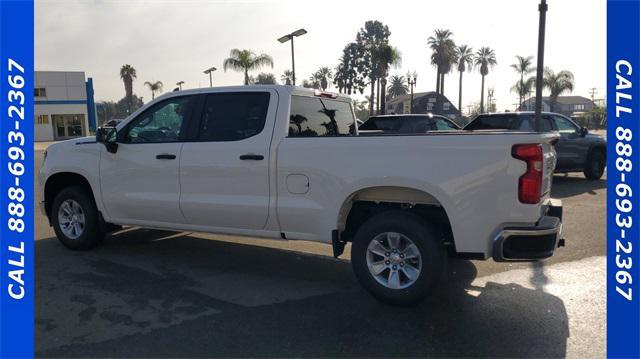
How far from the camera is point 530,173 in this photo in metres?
3.84

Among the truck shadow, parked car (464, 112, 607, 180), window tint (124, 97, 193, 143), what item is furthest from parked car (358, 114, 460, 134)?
window tint (124, 97, 193, 143)

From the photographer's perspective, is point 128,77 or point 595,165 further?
point 128,77

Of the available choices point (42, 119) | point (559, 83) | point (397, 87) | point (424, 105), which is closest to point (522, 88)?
point (559, 83)

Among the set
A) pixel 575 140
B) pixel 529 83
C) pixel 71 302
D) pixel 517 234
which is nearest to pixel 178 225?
pixel 71 302

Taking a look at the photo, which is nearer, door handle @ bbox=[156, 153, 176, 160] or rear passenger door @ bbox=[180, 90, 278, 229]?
rear passenger door @ bbox=[180, 90, 278, 229]

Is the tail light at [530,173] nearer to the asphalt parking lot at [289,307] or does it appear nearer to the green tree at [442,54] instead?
the asphalt parking lot at [289,307]

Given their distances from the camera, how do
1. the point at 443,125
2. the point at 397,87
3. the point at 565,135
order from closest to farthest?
the point at 565,135 → the point at 443,125 → the point at 397,87

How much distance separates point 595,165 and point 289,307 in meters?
10.6

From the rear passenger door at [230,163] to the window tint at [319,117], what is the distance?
10.2 inches

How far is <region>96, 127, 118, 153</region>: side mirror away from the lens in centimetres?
575

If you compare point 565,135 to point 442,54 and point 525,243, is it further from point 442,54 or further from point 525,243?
point 442,54

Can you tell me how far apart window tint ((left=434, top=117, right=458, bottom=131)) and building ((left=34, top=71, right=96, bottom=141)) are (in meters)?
45.2

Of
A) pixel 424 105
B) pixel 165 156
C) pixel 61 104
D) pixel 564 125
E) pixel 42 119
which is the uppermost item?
pixel 424 105

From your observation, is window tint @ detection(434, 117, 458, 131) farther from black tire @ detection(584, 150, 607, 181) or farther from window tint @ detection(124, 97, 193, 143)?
window tint @ detection(124, 97, 193, 143)
